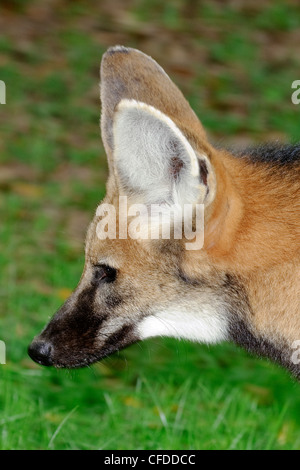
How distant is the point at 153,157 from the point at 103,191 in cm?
425

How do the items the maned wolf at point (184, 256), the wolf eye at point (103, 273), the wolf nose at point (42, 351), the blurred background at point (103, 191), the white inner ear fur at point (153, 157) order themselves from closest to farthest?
1. the white inner ear fur at point (153, 157)
2. the maned wolf at point (184, 256)
3. the wolf eye at point (103, 273)
4. the wolf nose at point (42, 351)
5. the blurred background at point (103, 191)

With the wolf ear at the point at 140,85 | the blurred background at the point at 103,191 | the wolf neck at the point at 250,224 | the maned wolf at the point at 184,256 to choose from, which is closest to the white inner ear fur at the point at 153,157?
the maned wolf at the point at 184,256

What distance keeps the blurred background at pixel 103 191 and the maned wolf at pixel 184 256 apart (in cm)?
76

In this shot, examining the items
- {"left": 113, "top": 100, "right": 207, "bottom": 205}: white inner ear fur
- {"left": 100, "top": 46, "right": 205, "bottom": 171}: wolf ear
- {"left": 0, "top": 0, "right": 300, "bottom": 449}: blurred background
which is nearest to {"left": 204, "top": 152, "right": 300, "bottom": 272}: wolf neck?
{"left": 113, "top": 100, "right": 207, "bottom": 205}: white inner ear fur

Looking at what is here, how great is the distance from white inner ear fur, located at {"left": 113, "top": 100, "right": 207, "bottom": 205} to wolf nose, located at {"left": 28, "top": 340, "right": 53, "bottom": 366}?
78cm

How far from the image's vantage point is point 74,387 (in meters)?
4.63

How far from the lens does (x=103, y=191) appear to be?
7035 mm

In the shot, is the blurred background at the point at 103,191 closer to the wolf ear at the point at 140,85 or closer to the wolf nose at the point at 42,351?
the wolf nose at the point at 42,351

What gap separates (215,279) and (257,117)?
5625 millimetres

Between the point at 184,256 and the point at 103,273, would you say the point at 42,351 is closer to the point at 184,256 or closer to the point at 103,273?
the point at 103,273

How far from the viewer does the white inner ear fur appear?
2.63 m

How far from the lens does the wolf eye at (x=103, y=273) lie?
3096 millimetres
